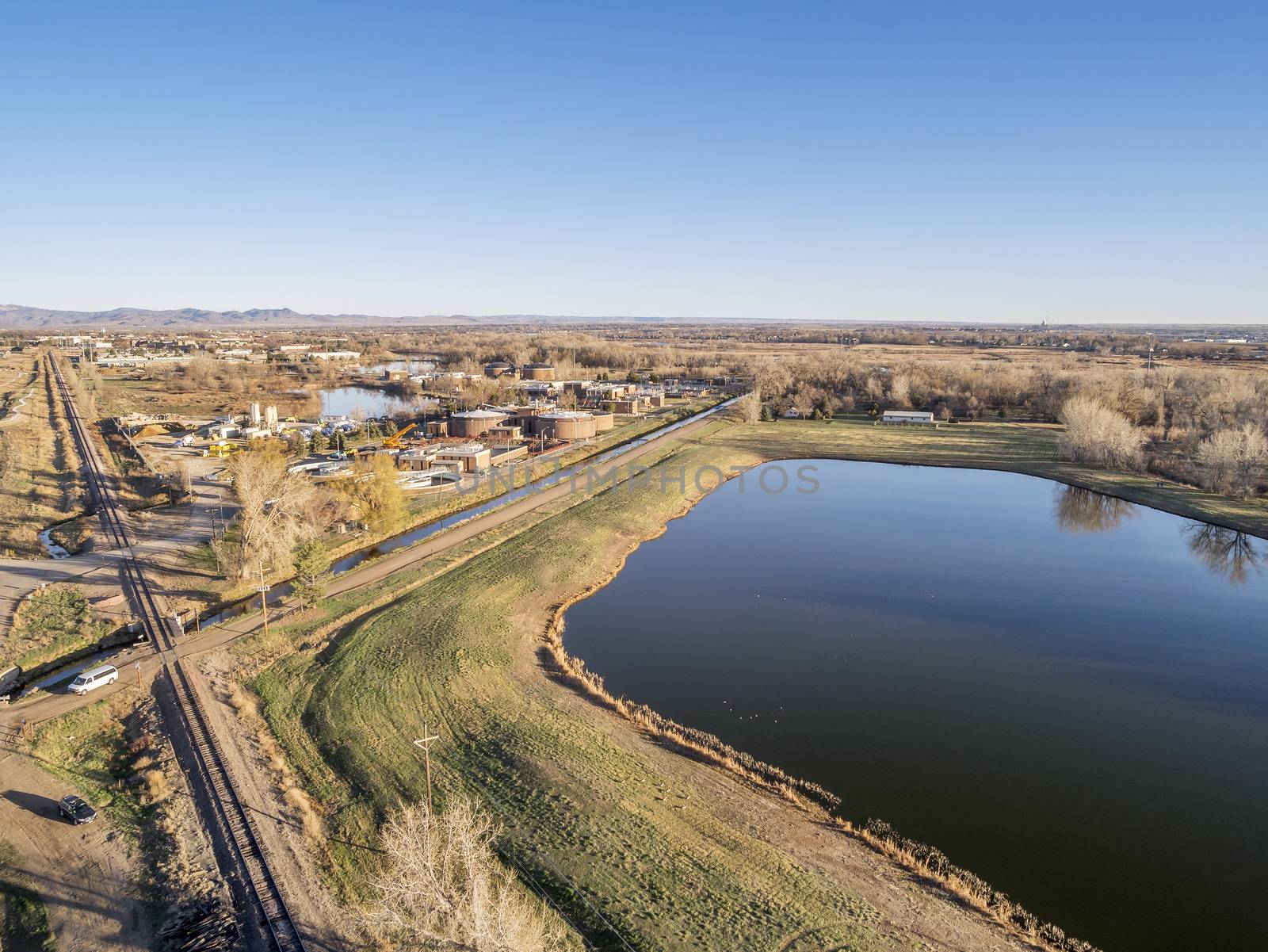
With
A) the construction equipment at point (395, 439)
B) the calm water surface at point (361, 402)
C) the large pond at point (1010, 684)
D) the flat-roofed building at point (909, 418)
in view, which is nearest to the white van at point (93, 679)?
the large pond at point (1010, 684)

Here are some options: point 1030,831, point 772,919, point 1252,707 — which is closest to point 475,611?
point 772,919

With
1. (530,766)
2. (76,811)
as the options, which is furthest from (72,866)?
(530,766)

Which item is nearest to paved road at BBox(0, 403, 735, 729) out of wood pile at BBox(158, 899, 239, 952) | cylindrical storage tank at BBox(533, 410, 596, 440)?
wood pile at BBox(158, 899, 239, 952)

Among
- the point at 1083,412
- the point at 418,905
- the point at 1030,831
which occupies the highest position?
the point at 1083,412

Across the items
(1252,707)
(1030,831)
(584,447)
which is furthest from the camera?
(584,447)

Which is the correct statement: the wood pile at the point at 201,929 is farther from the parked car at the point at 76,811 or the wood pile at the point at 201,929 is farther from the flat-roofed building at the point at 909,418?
the flat-roofed building at the point at 909,418

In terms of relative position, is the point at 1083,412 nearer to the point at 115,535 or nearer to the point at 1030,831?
the point at 1030,831
